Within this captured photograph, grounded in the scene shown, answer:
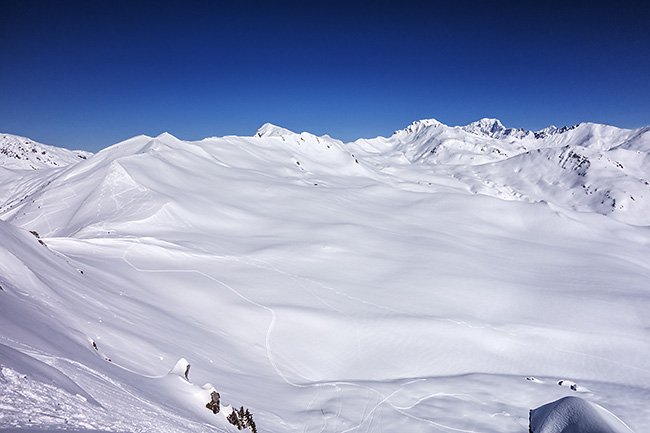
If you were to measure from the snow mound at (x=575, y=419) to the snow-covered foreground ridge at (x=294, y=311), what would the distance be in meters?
6.87

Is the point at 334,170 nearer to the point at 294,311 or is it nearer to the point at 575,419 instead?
the point at 294,311

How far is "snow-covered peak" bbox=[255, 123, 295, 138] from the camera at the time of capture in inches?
4201

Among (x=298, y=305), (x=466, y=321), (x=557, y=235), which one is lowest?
(x=298, y=305)

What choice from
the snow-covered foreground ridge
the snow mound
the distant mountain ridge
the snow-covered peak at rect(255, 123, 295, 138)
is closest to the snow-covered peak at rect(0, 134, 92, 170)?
the distant mountain ridge

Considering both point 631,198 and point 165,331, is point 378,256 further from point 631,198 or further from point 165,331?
point 631,198

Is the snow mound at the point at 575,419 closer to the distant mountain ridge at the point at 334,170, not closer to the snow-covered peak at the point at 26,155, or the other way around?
the distant mountain ridge at the point at 334,170

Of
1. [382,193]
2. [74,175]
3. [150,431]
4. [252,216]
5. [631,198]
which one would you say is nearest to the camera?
Result: [150,431]

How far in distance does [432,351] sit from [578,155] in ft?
626

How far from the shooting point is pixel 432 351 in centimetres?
1923

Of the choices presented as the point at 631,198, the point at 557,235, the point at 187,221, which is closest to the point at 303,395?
the point at 187,221

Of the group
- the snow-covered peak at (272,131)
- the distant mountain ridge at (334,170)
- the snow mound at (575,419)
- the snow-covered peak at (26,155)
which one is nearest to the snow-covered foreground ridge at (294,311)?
the distant mountain ridge at (334,170)

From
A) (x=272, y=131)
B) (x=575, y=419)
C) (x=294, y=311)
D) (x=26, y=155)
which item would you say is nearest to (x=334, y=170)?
(x=272, y=131)

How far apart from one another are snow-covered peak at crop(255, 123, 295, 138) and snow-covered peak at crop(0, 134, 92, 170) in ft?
392

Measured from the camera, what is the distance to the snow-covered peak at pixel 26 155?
15912 cm
